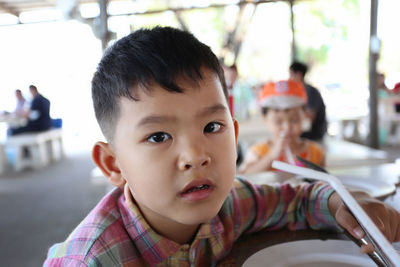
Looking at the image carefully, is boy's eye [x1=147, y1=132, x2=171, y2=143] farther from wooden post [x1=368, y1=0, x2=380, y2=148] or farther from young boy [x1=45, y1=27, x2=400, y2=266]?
wooden post [x1=368, y1=0, x2=380, y2=148]

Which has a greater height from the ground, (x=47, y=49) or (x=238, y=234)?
(x=47, y=49)

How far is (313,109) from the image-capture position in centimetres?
354

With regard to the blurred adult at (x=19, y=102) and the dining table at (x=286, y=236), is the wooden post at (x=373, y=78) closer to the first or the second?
the dining table at (x=286, y=236)

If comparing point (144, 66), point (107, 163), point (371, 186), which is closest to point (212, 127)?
point (144, 66)

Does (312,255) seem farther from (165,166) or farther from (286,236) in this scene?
(165,166)

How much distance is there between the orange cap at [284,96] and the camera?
1858 mm

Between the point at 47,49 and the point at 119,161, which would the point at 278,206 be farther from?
the point at 47,49

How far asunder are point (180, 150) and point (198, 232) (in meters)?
0.25

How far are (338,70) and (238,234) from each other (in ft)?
44.6

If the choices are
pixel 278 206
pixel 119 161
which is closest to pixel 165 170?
pixel 119 161

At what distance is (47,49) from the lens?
10844 millimetres

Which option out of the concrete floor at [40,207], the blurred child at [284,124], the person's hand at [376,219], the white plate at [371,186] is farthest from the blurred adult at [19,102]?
the person's hand at [376,219]

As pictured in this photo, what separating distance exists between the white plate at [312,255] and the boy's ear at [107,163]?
326 mm

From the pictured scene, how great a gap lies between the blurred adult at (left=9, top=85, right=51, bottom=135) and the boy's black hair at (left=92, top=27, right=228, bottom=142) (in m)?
6.22
